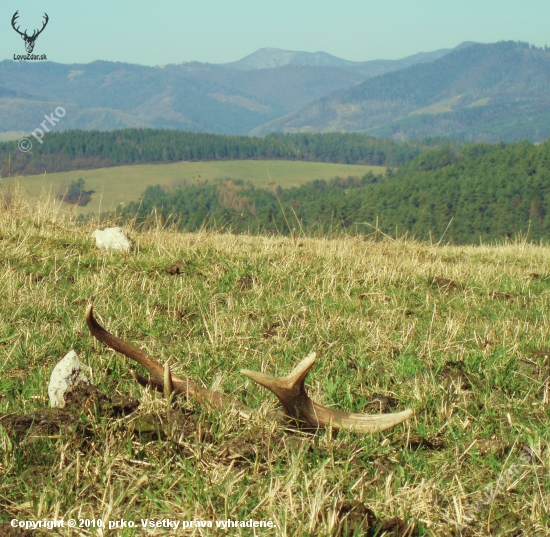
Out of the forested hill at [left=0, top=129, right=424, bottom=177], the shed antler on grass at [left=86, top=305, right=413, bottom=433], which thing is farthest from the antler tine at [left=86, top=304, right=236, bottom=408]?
the forested hill at [left=0, top=129, right=424, bottom=177]

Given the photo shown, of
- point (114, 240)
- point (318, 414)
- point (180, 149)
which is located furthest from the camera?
point (180, 149)

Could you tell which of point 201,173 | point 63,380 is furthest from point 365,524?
point 201,173

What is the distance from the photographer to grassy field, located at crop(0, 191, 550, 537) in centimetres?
236

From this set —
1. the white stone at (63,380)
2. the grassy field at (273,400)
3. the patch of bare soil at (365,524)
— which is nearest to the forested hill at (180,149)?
the grassy field at (273,400)

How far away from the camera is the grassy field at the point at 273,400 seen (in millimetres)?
2361

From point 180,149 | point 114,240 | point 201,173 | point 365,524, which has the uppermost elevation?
point 180,149

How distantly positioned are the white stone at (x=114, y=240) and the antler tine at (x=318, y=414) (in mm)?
4807

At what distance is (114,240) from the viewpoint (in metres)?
7.32

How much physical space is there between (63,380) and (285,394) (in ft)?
3.65

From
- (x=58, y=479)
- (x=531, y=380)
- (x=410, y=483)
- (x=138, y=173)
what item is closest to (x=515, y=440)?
(x=410, y=483)

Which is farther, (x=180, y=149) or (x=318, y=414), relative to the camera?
(x=180, y=149)

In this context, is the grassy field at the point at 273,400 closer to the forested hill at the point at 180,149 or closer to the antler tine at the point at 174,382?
the antler tine at the point at 174,382

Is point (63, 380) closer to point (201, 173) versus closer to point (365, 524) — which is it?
point (365, 524)

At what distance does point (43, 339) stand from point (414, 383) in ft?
7.72
